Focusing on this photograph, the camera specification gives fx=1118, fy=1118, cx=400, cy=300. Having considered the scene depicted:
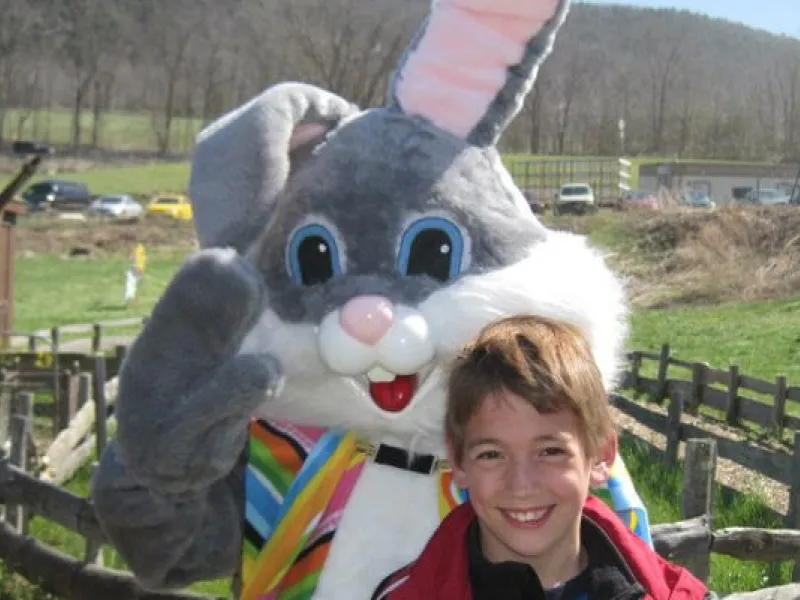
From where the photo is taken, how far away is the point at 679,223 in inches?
746

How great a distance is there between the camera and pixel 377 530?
7.27 ft

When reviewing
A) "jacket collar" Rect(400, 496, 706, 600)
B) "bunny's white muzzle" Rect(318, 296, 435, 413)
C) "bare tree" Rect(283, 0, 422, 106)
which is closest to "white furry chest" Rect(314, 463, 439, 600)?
"bunny's white muzzle" Rect(318, 296, 435, 413)

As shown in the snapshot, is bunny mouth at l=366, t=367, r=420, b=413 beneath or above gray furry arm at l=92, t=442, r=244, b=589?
above

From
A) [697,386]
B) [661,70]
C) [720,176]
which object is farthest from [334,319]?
[661,70]

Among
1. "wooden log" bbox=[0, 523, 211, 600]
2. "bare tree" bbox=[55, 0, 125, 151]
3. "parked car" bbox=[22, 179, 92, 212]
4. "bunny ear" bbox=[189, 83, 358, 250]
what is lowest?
"wooden log" bbox=[0, 523, 211, 600]

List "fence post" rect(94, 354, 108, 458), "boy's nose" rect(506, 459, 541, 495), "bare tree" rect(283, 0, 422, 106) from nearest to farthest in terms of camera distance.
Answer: "boy's nose" rect(506, 459, 541, 495) → "fence post" rect(94, 354, 108, 458) → "bare tree" rect(283, 0, 422, 106)

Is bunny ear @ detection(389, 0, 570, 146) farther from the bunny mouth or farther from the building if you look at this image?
the building

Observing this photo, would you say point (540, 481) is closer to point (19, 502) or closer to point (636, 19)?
point (19, 502)

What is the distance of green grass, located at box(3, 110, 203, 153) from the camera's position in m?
70.9

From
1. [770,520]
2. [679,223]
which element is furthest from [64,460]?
[679,223]

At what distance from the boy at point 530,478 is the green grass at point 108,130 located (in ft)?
224

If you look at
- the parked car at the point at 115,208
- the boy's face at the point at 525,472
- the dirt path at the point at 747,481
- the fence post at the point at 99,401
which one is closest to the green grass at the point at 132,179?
the parked car at the point at 115,208

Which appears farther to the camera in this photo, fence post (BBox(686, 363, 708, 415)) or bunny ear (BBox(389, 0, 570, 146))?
fence post (BBox(686, 363, 708, 415))

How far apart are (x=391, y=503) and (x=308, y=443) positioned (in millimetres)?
221
